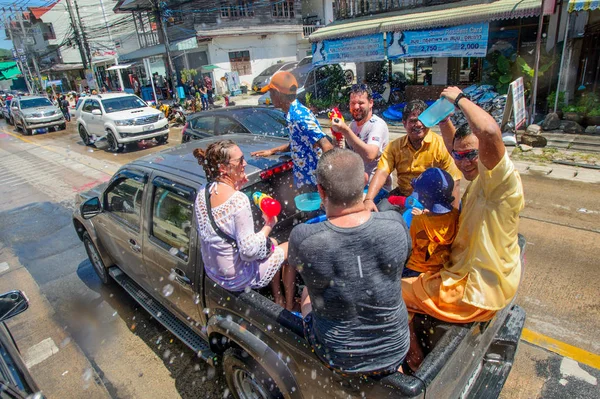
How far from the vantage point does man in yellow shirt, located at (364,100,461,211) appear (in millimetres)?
3426

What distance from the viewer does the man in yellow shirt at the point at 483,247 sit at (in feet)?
6.16

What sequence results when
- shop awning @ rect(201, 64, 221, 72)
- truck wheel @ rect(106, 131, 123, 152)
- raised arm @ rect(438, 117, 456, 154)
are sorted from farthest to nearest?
shop awning @ rect(201, 64, 221, 72) < truck wheel @ rect(106, 131, 123, 152) < raised arm @ rect(438, 117, 456, 154)

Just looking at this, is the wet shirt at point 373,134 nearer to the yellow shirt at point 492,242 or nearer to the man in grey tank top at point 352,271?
the yellow shirt at point 492,242

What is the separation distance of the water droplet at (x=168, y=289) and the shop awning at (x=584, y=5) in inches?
383

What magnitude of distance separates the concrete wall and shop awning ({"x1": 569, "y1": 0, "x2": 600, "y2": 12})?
21617mm

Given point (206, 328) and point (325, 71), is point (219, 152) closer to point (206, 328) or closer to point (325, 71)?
point (206, 328)

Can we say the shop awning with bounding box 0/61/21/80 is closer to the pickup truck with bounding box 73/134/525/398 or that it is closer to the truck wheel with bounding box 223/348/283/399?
the pickup truck with bounding box 73/134/525/398

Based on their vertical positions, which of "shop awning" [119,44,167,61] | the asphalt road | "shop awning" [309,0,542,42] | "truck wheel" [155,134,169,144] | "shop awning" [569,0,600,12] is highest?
"shop awning" [119,44,167,61]


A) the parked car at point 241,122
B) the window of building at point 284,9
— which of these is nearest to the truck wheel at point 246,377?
the parked car at point 241,122

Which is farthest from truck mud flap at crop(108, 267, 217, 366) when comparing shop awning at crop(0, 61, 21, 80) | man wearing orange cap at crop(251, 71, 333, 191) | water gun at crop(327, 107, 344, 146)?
shop awning at crop(0, 61, 21, 80)

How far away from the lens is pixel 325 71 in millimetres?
16344

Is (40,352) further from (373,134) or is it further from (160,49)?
(160,49)

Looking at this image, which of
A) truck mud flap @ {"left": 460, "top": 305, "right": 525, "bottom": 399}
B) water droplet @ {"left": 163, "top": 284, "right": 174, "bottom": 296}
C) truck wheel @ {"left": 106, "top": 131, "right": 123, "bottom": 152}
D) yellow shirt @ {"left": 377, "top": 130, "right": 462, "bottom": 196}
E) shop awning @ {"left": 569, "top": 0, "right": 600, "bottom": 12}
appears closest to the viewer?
truck mud flap @ {"left": 460, "top": 305, "right": 525, "bottom": 399}

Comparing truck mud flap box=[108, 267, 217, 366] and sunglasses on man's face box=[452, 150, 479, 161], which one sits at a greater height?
sunglasses on man's face box=[452, 150, 479, 161]
